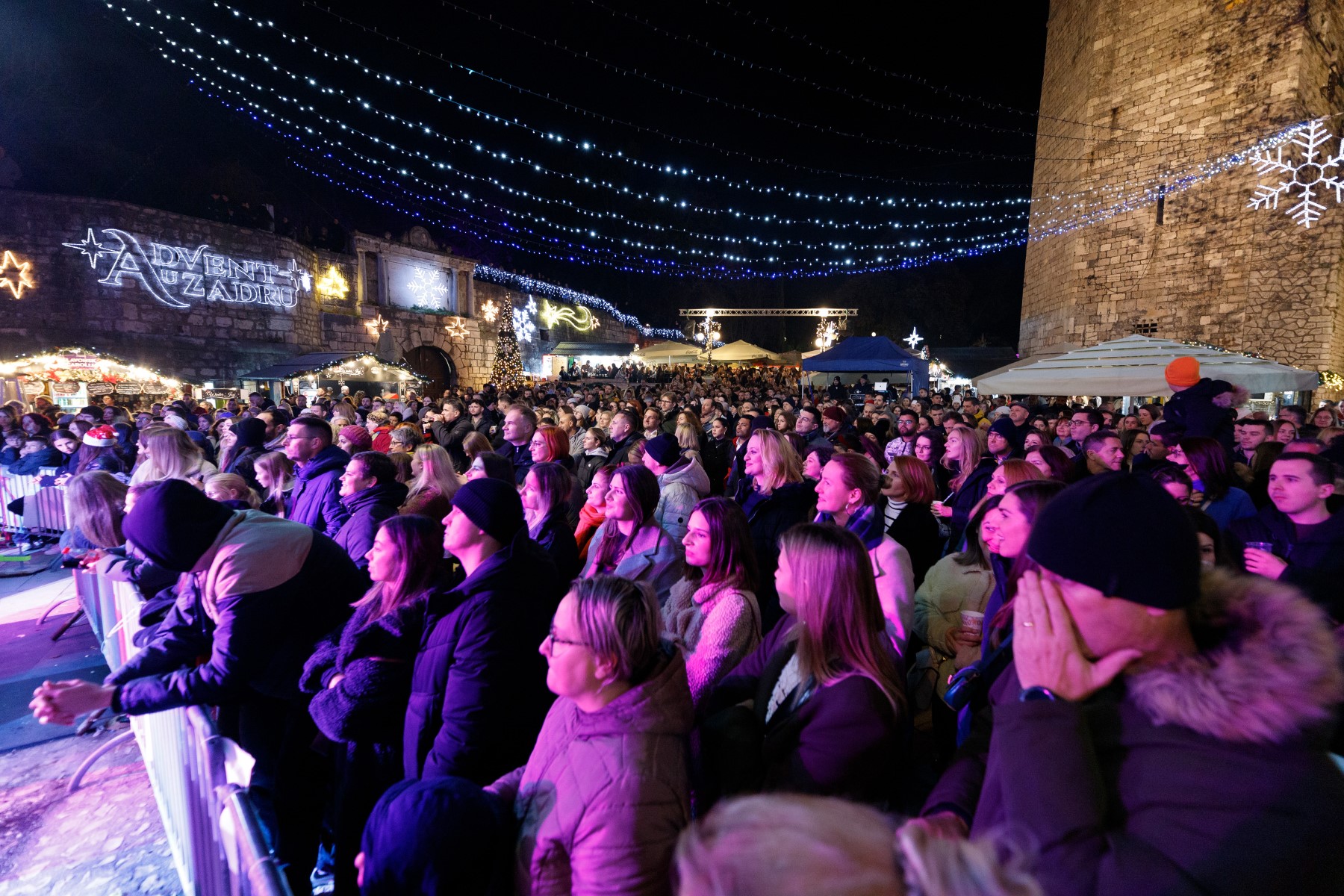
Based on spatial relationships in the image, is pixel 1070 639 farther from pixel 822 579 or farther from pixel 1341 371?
pixel 1341 371

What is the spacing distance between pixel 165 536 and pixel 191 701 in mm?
618

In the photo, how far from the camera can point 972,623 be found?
2.72 metres

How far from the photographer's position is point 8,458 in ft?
25.0

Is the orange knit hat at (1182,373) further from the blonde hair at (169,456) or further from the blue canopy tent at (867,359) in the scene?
the blonde hair at (169,456)

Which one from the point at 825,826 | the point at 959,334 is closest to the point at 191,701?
the point at 825,826

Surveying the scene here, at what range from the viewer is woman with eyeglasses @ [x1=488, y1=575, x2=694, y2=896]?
146 centimetres

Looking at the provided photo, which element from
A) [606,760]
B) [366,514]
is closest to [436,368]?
[366,514]

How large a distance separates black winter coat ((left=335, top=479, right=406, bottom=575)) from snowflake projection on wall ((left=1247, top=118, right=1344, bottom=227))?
64.9 ft

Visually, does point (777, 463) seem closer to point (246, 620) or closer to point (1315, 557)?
point (1315, 557)

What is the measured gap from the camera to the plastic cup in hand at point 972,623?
2658 millimetres

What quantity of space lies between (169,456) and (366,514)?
2.41m

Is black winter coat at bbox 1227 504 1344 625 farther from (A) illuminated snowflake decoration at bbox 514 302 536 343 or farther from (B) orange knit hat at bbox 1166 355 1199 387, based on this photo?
(A) illuminated snowflake decoration at bbox 514 302 536 343

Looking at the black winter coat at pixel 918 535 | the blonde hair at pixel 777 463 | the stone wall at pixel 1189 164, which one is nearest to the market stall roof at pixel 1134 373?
the black winter coat at pixel 918 535

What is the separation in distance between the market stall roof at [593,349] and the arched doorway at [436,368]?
4.47 metres
